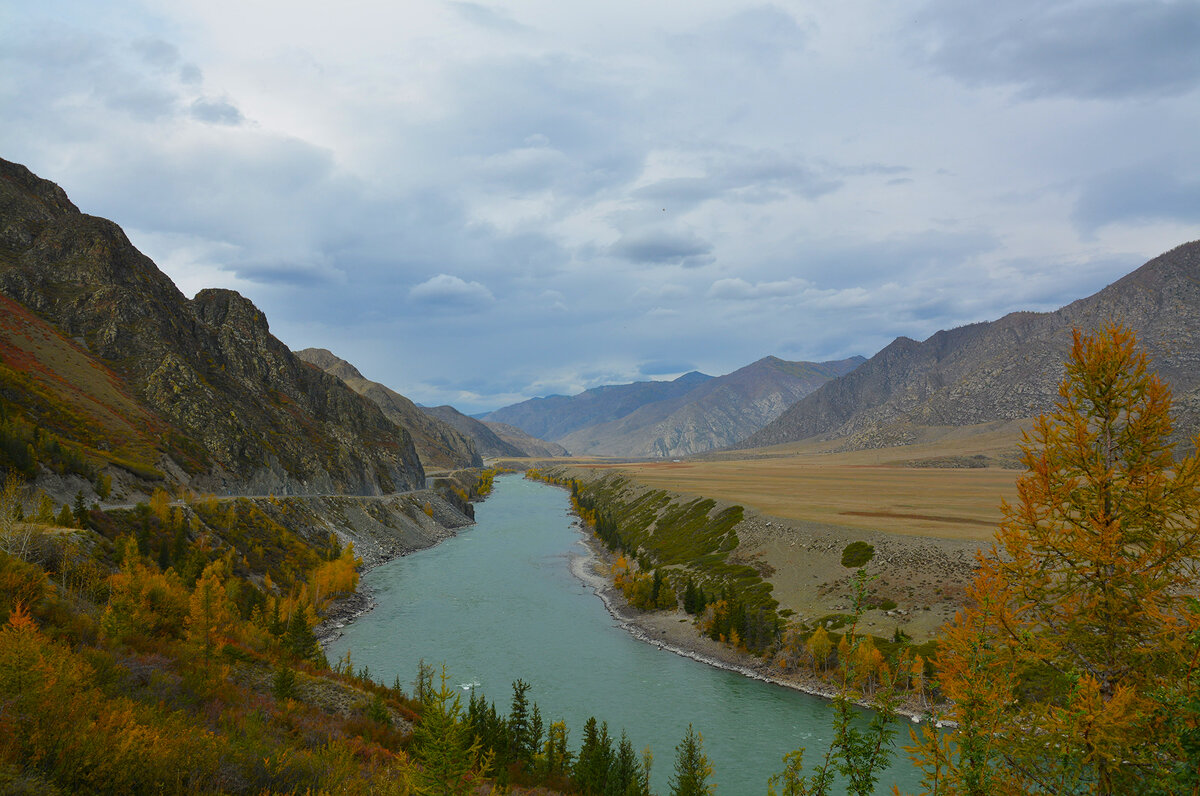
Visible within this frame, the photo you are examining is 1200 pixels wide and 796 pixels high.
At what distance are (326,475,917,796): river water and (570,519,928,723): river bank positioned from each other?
4.12 ft

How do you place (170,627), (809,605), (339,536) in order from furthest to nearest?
(339,536), (809,605), (170,627)

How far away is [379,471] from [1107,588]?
151663 mm

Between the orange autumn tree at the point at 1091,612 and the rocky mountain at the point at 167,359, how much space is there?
88098 millimetres

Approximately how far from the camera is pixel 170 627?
88.0ft

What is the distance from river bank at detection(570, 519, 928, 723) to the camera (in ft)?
161

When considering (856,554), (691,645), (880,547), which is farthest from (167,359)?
(880,547)

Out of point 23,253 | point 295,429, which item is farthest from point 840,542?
point 23,253

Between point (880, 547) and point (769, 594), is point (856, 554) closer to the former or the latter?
point (880, 547)

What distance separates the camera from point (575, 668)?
172ft

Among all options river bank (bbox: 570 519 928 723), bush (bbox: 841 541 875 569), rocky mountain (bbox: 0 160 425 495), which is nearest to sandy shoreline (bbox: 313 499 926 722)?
river bank (bbox: 570 519 928 723)

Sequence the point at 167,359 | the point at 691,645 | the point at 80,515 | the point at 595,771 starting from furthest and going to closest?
1. the point at 167,359
2. the point at 691,645
3. the point at 80,515
4. the point at 595,771

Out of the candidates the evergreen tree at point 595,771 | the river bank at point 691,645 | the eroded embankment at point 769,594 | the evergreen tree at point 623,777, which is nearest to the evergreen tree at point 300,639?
the evergreen tree at point 595,771

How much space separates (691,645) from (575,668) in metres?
13.6

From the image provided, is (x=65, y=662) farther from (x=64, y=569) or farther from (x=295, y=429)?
(x=295, y=429)
